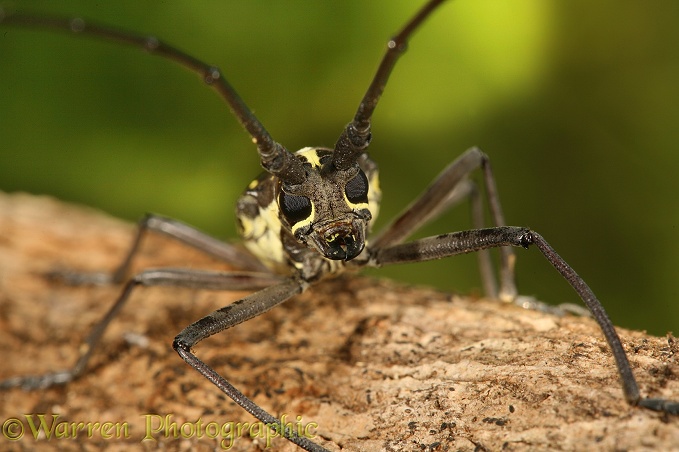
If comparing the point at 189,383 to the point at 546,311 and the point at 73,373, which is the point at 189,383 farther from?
the point at 546,311

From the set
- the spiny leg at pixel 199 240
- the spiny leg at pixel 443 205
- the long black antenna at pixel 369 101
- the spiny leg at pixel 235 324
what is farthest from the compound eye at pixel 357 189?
the spiny leg at pixel 199 240

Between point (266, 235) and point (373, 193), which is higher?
point (373, 193)

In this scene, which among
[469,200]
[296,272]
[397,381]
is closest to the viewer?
[397,381]

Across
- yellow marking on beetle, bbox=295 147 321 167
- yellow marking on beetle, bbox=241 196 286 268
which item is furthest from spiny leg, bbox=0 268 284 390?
yellow marking on beetle, bbox=295 147 321 167

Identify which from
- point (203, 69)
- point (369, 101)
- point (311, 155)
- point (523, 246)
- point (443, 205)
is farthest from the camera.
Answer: point (443, 205)

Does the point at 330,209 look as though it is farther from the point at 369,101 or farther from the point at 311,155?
the point at 369,101

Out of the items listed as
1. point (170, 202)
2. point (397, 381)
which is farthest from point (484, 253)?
point (170, 202)

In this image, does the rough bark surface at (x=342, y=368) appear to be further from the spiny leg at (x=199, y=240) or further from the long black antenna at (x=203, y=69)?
the long black antenna at (x=203, y=69)

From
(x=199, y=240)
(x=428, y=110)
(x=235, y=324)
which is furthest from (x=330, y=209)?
(x=428, y=110)
